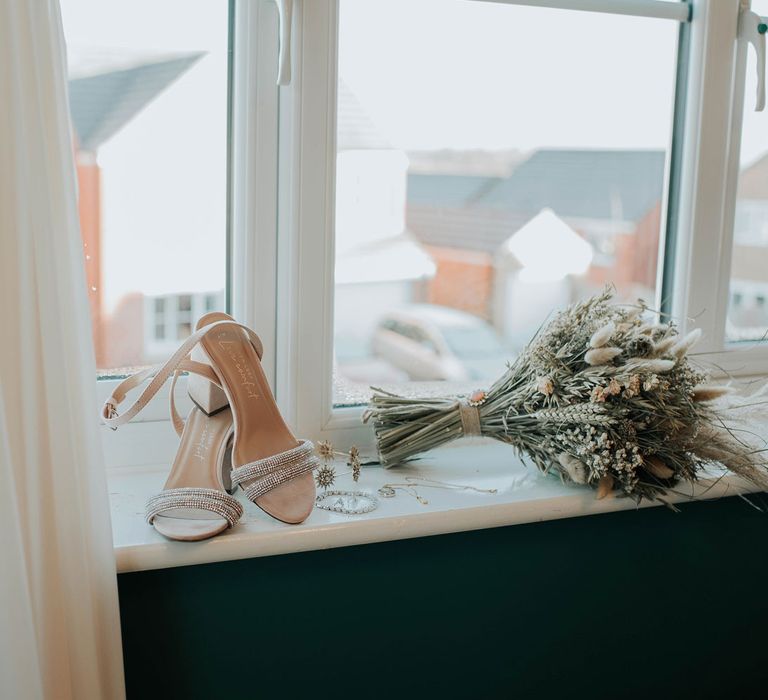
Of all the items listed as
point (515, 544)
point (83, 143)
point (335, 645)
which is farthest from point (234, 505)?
point (83, 143)

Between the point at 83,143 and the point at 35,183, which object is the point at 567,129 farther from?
the point at 35,183

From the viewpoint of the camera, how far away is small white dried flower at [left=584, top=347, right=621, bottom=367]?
4.49ft

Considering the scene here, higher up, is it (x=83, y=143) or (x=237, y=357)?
(x=83, y=143)

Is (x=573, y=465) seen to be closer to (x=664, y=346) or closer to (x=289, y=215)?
(x=664, y=346)

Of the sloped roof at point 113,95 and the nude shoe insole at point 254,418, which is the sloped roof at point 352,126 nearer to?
the sloped roof at point 113,95

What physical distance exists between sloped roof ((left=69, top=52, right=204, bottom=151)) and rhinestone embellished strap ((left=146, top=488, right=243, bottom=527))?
0.55 metres

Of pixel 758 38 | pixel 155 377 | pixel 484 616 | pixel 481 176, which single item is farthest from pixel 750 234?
pixel 155 377

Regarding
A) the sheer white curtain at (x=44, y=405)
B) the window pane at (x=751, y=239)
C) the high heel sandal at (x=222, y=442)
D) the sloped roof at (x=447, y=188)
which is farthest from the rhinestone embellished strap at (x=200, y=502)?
the window pane at (x=751, y=239)

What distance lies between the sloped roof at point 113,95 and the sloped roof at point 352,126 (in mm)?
262

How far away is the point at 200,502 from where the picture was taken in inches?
49.1

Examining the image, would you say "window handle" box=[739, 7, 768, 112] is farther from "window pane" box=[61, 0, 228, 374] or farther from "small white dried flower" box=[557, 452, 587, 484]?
"window pane" box=[61, 0, 228, 374]

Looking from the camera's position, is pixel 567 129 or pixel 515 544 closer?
pixel 515 544

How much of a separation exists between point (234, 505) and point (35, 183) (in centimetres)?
49

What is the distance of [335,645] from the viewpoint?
138cm
